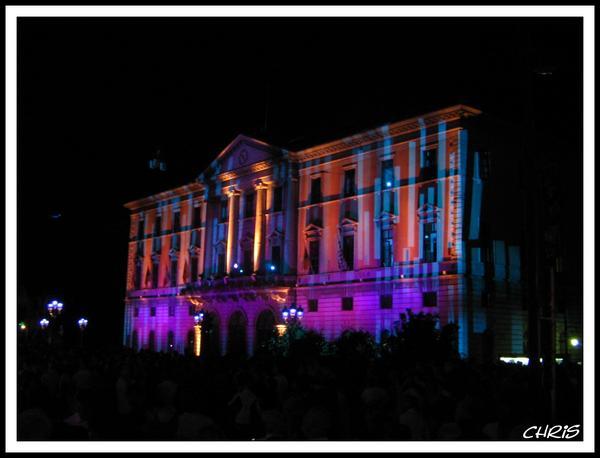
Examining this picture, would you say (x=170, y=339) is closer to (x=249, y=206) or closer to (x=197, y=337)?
(x=197, y=337)

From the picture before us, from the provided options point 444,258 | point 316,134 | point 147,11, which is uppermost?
point 316,134

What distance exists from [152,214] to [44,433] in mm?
57009

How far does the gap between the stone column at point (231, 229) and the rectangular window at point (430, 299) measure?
1733 centimetres

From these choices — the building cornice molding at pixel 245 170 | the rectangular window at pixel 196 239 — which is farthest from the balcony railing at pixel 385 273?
the rectangular window at pixel 196 239

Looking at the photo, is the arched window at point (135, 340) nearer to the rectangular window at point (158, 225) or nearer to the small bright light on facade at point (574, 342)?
the rectangular window at point (158, 225)

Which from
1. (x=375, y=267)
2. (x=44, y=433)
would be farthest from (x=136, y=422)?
(x=375, y=267)

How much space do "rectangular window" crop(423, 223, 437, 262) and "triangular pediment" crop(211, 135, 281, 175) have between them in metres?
13.1

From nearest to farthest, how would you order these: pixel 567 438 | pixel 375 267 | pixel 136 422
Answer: pixel 567 438
pixel 136 422
pixel 375 267

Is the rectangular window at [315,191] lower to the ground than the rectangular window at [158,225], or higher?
higher

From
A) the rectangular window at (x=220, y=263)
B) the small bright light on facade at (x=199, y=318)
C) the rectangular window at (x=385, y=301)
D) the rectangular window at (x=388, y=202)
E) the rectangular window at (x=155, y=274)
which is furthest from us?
the rectangular window at (x=155, y=274)

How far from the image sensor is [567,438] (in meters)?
7.34

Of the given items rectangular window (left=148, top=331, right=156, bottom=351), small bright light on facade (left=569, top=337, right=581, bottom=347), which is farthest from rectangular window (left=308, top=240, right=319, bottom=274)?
rectangular window (left=148, top=331, right=156, bottom=351)

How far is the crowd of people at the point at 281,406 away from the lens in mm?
7715

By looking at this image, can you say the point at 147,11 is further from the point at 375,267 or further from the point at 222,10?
the point at 375,267
